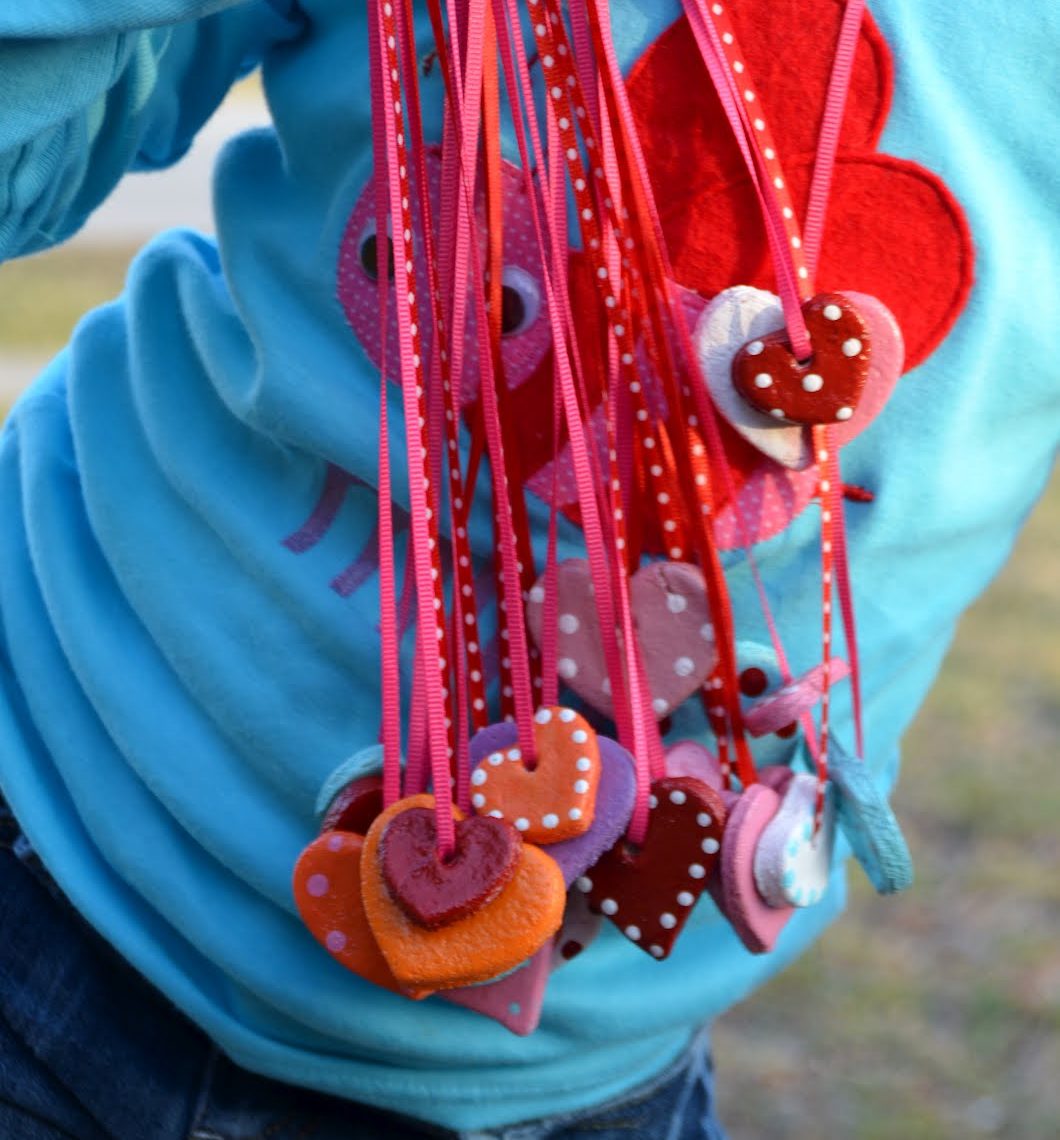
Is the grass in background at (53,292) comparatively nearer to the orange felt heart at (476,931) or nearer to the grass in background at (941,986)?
the grass in background at (941,986)

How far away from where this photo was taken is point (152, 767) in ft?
2.31

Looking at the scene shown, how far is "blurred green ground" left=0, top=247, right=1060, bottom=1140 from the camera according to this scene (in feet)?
5.13

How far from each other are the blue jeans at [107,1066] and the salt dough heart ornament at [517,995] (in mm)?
121

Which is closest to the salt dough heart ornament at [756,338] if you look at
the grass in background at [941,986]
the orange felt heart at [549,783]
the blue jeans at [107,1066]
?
the orange felt heart at [549,783]

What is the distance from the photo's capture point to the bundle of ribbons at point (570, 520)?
0.60 meters

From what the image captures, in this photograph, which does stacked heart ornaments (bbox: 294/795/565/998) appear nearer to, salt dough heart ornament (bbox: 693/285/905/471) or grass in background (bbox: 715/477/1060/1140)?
salt dough heart ornament (bbox: 693/285/905/471)

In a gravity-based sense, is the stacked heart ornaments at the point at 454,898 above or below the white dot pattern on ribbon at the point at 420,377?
below

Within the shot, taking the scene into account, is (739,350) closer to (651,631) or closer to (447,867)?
(651,631)

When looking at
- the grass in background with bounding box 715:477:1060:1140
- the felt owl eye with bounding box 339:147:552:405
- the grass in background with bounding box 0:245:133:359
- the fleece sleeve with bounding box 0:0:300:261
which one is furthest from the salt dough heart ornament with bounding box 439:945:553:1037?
the grass in background with bounding box 0:245:133:359

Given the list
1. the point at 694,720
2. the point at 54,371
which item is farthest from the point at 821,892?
the point at 54,371

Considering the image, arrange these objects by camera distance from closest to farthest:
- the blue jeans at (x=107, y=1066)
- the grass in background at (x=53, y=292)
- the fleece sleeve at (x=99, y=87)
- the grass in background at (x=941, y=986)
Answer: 1. the fleece sleeve at (x=99, y=87)
2. the blue jeans at (x=107, y=1066)
3. the grass in background at (x=941, y=986)
4. the grass in background at (x=53, y=292)

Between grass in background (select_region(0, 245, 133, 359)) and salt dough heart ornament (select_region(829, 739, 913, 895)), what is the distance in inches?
127

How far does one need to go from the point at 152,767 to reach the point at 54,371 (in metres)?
0.23

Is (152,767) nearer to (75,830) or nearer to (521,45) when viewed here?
(75,830)
